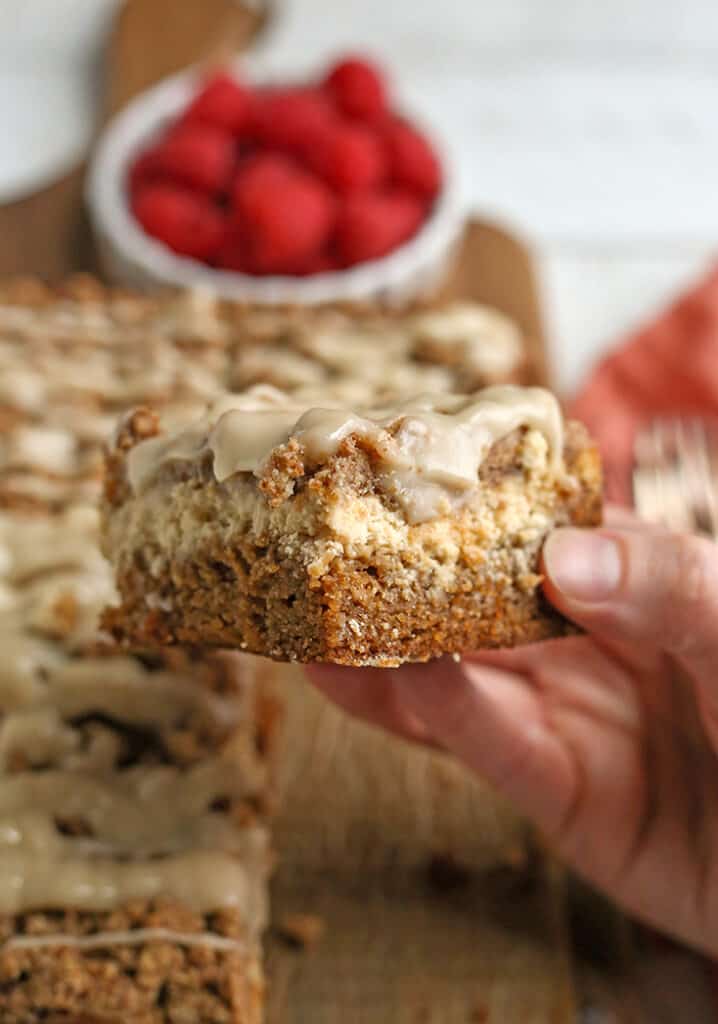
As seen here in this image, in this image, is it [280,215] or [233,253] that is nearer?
[280,215]

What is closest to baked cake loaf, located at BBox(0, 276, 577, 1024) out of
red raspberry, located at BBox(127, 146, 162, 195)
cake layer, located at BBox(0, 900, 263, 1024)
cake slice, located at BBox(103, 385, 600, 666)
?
cake layer, located at BBox(0, 900, 263, 1024)

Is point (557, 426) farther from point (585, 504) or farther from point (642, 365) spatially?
point (642, 365)

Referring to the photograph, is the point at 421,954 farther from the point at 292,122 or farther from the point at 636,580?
the point at 292,122

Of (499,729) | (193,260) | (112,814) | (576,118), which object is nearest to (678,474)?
(499,729)

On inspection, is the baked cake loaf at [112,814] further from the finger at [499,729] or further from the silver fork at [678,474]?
the silver fork at [678,474]

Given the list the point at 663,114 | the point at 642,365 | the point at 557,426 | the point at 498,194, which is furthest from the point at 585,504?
the point at 663,114

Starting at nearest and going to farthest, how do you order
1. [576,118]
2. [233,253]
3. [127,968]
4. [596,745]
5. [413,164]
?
[127,968], [596,745], [233,253], [413,164], [576,118]
